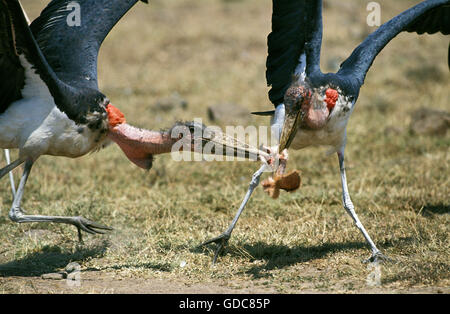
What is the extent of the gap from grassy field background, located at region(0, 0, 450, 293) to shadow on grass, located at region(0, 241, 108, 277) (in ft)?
0.05

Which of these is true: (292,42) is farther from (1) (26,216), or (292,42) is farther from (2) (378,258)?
(1) (26,216)

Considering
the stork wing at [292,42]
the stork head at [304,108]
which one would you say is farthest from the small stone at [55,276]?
the stork wing at [292,42]

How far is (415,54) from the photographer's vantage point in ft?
38.9

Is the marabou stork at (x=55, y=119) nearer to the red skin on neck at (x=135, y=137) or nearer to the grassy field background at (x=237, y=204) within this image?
the red skin on neck at (x=135, y=137)

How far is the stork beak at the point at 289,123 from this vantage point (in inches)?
173

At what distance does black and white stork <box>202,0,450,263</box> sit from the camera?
4.43m

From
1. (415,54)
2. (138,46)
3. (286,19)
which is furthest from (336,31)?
(286,19)

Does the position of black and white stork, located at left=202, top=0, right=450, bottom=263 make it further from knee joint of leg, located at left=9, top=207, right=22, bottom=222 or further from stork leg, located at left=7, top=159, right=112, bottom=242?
knee joint of leg, located at left=9, top=207, right=22, bottom=222

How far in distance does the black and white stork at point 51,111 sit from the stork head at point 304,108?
91 centimetres

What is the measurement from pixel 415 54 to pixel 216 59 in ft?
12.6

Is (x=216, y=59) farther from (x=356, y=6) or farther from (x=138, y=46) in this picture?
(x=356, y=6)

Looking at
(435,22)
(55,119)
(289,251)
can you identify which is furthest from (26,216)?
(435,22)

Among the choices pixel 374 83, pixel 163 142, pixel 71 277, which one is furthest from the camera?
pixel 374 83

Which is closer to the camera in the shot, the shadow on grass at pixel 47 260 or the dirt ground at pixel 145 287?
the dirt ground at pixel 145 287
